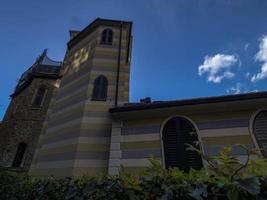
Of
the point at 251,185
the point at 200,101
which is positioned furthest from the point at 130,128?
the point at 251,185

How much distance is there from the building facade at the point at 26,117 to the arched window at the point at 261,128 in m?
13.5

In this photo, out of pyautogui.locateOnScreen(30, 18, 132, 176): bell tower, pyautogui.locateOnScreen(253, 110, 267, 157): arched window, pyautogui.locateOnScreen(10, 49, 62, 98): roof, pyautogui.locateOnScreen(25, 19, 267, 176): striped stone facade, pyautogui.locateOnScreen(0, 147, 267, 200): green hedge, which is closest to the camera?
pyautogui.locateOnScreen(0, 147, 267, 200): green hedge

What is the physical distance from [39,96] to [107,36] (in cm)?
902

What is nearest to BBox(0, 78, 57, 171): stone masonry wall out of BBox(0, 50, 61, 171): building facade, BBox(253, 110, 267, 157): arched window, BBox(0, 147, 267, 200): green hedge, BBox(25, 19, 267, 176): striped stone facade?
BBox(0, 50, 61, 171): building facade

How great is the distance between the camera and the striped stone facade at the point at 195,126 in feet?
18.3

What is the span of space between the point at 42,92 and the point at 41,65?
3.86 m

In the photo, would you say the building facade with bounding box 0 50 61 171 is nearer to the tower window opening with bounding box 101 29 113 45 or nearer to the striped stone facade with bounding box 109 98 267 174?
the tower window opening with bounding box 101 29 113 45

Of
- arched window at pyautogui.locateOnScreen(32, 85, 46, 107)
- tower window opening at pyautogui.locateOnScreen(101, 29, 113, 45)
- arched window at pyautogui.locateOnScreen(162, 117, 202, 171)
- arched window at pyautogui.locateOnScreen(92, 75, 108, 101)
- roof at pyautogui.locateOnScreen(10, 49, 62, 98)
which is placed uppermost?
roof at pyautogui.locateOnScreen(10, 49, 62, 98)

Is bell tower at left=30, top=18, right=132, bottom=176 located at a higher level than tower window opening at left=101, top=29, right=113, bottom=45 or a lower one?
lower

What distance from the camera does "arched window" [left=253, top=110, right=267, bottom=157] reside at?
210 inches

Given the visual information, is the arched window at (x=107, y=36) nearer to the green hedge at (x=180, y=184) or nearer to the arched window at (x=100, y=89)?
the arched window at (x=100, y=89)

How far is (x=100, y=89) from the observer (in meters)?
8.87

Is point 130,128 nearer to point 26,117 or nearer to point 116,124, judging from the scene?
point 116,124

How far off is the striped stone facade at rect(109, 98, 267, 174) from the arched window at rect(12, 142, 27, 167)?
10.7 metres
